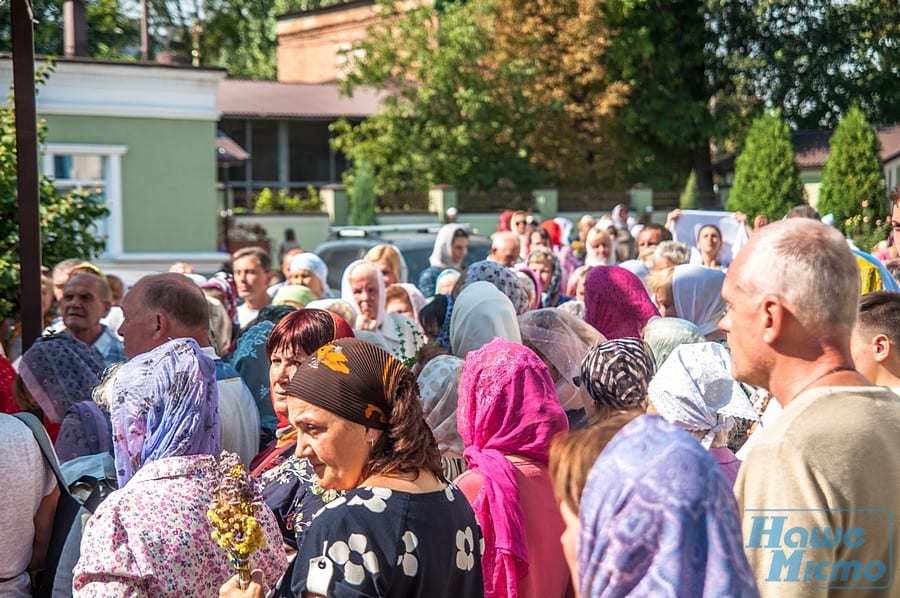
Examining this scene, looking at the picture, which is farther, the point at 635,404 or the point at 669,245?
the point at 669,245

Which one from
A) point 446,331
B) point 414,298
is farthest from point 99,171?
point 446,331

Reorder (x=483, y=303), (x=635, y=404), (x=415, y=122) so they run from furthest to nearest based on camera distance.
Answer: (x=415, y=122) < (x=483, y=303) < (x=635, y=404)

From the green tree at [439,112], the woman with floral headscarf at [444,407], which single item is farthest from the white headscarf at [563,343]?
the green tree at [439,112]

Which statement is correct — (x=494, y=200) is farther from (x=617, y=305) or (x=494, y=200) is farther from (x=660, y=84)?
(x=617, y=305)

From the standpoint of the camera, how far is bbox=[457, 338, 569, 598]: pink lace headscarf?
4.09 meters

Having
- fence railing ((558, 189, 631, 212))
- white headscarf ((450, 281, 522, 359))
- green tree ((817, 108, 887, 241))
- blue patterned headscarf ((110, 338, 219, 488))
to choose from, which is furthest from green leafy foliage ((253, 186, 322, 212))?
blue patterned headscarf ((110, 338, 219, 488))

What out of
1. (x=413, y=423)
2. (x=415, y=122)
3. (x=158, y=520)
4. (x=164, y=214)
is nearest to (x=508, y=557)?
(x=413, y=423)

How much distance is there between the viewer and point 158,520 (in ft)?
11.1

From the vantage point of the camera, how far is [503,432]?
4242 millimetres

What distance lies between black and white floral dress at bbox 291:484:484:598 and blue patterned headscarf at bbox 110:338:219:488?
822 mm

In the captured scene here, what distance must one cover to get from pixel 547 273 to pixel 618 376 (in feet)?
18.4

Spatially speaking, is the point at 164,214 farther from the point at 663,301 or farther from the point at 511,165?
the point at 511,165

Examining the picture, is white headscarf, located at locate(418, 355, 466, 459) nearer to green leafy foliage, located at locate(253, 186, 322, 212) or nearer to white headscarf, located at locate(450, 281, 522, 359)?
white headscarf, located at locate(450, 281, 522, 359)

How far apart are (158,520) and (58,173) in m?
18.1
